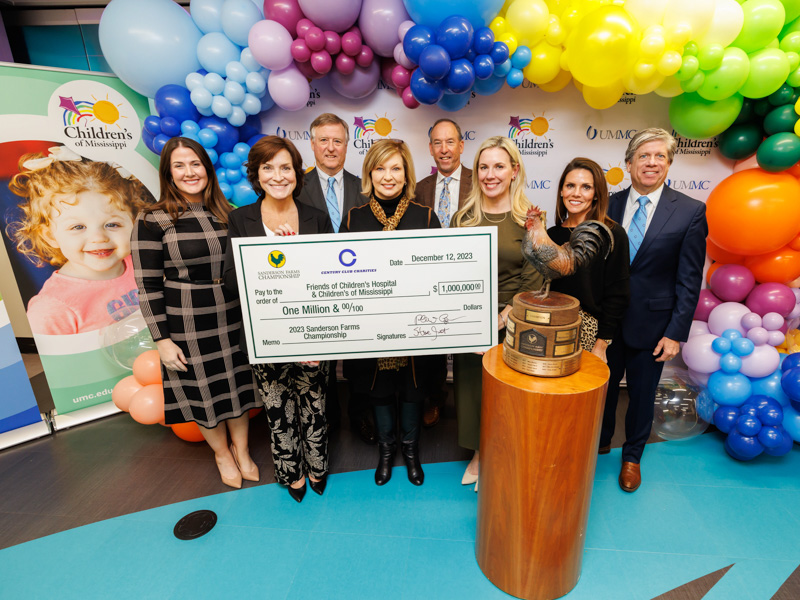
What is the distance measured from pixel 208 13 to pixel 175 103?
66cm

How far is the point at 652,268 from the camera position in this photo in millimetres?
2199

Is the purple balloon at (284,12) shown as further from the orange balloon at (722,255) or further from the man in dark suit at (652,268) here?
the orange balloon at (722,255)

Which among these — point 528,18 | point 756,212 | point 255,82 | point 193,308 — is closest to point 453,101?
point 528,18

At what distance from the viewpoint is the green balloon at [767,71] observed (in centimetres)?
Result: 241

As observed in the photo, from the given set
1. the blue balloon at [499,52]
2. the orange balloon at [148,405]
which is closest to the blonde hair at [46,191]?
the orange balloon at [148,405]

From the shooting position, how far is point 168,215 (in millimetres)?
2092

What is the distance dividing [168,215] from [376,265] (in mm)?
1104

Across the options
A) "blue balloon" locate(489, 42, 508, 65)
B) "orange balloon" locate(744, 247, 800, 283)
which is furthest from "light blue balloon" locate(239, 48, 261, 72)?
"orange balloon" locate(744, 247, 800, 283)

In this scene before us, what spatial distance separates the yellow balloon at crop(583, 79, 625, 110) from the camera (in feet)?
8.92

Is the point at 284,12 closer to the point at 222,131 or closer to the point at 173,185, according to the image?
the point at 222,131

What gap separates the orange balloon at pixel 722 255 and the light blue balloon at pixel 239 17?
3.57 meters

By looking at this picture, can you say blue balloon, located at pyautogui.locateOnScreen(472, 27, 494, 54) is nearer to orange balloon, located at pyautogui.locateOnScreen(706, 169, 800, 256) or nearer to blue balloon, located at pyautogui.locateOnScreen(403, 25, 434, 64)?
blue balloon, located at pyautogui.locateOnScreen(403, 25, 434, 64)

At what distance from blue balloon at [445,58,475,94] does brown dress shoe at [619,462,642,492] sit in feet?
8.15

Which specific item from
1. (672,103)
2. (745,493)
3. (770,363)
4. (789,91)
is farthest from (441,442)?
(789,91)
